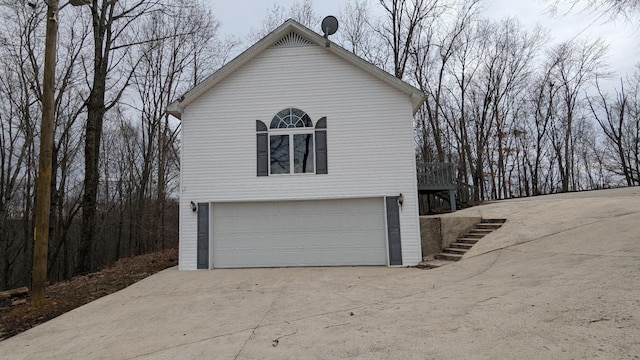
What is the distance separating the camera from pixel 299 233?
10.6 m

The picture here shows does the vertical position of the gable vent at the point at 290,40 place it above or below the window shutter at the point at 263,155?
above

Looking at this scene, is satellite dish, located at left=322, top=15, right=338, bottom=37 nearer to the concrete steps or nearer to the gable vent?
the gable vent

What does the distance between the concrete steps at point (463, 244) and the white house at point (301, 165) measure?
741mm

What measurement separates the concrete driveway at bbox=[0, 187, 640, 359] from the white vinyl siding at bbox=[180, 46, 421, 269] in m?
2.41

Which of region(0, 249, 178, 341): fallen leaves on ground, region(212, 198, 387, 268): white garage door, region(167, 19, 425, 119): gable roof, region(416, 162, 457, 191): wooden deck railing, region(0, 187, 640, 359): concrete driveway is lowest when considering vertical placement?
region(0, 249, 178, 341): fallen leaves on ground

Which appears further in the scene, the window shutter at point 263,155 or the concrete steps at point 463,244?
the window shutter at point 263,155

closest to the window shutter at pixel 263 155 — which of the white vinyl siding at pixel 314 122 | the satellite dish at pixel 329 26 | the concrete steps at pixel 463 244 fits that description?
the white vinyl siding at pixel 314 122

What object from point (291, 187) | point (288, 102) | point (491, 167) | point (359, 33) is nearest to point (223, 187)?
point (291, 187)

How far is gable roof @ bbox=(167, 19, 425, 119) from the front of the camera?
1054cm

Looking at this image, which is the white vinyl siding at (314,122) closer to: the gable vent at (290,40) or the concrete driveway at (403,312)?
the gable vent at (290,40)

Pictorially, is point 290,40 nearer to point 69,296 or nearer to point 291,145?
point 291,145

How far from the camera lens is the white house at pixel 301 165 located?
10.4m

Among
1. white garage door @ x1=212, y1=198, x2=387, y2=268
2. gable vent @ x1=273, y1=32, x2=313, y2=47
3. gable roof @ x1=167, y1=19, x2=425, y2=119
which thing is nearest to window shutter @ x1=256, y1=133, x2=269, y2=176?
white garage door @ x1=212, y1=198, x2=387, y2=268

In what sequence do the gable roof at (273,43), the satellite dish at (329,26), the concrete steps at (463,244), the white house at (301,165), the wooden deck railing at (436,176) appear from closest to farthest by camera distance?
the concrete steps at (463,244), the white house at (301,165), the gable roof at (273,43), the satellite dish at (329,26), the wooden deck railing at (436,176)
